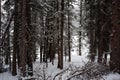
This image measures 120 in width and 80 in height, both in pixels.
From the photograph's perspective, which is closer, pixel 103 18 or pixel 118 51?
pixel 118 51

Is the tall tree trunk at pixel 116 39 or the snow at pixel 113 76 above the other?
the tall tree trunk at pixel 116 39

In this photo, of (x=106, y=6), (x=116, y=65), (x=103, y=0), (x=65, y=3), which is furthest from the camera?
(x=65, y=3)

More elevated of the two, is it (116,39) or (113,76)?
(116,39)

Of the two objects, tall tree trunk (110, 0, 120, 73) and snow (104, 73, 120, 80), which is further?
tall tree trunk (110, 0, 120, 73)

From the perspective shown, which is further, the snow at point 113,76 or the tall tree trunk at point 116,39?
the tall tree trunk at point 116,39

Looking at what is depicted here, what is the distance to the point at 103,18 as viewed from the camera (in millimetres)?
17688

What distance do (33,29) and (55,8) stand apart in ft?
30.9

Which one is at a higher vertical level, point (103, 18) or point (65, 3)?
point (65, 3)

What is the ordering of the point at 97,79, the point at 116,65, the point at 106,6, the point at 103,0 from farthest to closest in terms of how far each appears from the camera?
1. the point at 106,6
2. the point at 103,0
3. the point at 116,65
4. the point at 97,79

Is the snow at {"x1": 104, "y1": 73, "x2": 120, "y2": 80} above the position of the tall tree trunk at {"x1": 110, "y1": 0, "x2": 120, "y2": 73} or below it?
below

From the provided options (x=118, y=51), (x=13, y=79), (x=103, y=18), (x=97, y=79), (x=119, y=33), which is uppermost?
(x=103, y=18)

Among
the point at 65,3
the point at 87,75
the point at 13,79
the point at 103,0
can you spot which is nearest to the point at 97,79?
the point at 87,75

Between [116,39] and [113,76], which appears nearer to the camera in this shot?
[113,76]

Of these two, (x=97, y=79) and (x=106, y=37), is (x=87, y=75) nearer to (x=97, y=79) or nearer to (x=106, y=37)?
(x=97, y=79)
